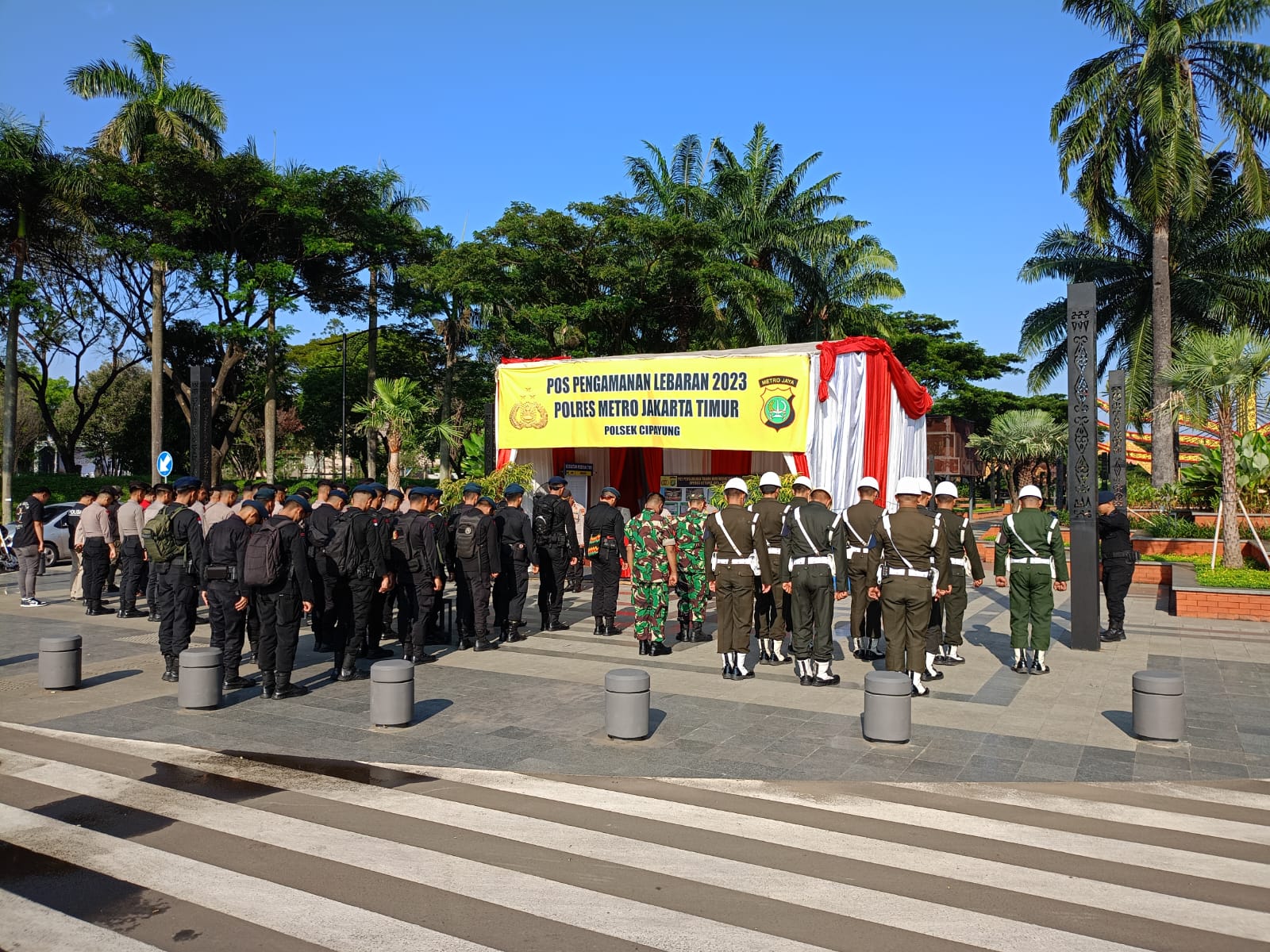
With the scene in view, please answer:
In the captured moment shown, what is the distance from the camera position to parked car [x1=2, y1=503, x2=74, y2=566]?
22594 mm

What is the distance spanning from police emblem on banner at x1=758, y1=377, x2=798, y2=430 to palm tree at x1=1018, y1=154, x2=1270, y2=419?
1839 centimetres

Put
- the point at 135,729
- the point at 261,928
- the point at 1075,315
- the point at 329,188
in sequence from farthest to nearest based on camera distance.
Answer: the point at 329,188 < the point at 1075,315 < the point at 135,729 < the point at 261,928

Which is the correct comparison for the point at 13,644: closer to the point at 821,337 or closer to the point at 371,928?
the point at 371,928

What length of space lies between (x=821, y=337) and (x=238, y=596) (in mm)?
33434

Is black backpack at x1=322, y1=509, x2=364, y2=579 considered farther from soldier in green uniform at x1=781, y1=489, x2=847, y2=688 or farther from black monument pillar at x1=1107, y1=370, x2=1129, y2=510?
black monument pillar at x1=1107, y1=370, x2=1129, y2=510

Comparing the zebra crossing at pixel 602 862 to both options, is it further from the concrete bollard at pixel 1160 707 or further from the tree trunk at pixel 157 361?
the tree trunk at pixel 157 361

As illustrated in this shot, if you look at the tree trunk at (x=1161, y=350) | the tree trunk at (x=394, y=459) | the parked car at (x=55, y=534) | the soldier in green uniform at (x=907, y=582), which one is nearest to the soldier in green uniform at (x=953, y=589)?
the soldier in green uniform at (x=907, y=582)

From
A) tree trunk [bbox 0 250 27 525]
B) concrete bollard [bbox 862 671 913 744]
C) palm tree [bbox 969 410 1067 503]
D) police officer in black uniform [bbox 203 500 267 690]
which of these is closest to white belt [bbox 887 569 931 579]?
concrete bollard [bbox 862 671 913 744]

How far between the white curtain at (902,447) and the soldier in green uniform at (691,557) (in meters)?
6.23

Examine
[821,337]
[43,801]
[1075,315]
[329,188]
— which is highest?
[329,188]

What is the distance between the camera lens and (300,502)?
10.2 metres

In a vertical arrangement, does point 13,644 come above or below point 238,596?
below

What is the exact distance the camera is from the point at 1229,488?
16562 mm

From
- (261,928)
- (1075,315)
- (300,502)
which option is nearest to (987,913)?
(261,928)
